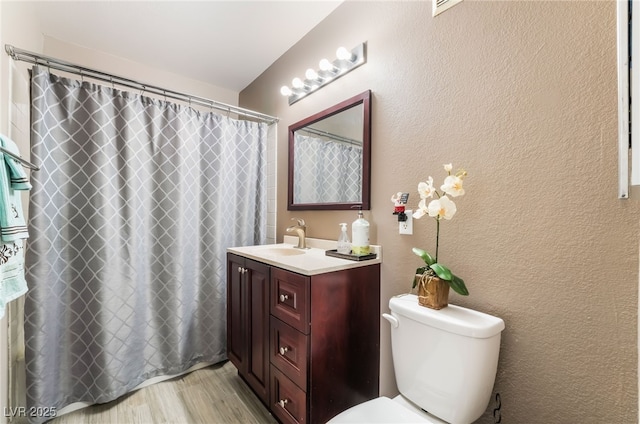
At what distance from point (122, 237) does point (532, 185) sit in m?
2.02

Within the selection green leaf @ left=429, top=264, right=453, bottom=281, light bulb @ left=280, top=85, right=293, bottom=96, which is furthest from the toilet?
light bulb @ left=280, top=85, right=293, bottom=96

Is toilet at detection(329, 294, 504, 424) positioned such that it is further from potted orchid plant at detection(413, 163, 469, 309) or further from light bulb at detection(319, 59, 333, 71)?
light bulb at detection(319, 59, 333, 71)

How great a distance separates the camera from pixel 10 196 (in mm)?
966

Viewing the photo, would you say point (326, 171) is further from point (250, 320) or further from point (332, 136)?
point (250, 320)

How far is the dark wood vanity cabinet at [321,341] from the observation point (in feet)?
3.65

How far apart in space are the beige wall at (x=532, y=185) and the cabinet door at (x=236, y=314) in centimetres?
85

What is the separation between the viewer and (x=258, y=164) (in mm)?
2125

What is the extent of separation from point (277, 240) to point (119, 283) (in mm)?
1066

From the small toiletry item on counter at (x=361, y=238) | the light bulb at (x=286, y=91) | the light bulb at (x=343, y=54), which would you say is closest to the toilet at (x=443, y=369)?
the small toiletry item on counter at (x=361, y=238)

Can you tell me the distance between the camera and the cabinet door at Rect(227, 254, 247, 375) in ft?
5.14

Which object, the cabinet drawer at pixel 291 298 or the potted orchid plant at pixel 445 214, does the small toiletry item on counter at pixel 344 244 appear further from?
the potted orchid plant at pixel 445 214

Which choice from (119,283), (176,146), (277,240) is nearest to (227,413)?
(119,283)

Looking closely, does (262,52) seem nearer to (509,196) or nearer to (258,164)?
(258,164)

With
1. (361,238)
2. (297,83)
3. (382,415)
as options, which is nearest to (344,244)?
(361,238)
